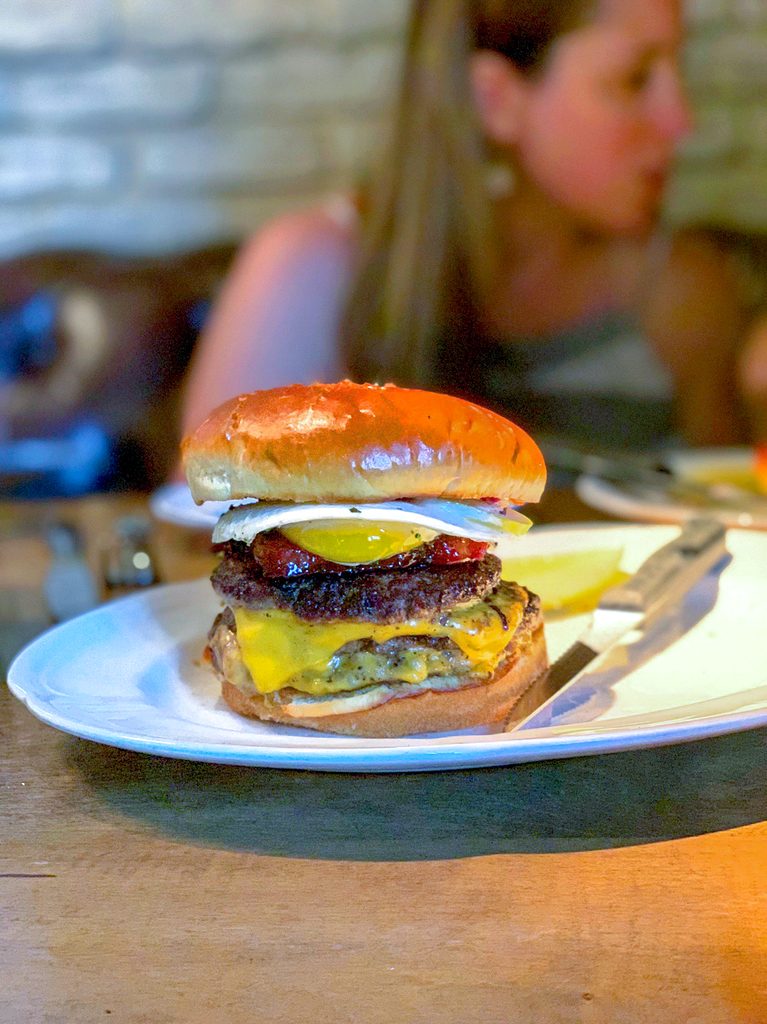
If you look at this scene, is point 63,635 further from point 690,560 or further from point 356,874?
point 690,560

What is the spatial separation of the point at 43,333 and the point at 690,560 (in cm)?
281

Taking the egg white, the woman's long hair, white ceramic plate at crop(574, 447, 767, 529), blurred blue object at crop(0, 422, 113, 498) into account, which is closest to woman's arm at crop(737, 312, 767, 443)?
the woman's long hair

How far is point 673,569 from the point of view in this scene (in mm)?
1354

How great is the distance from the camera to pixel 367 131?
12.7 ft

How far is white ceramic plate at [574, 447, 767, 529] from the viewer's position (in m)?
1.95

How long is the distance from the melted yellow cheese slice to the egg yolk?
73mm

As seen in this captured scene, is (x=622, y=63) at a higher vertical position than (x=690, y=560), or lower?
higher

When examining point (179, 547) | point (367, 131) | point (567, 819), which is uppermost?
point (367, 131)

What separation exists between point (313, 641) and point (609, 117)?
348 cm

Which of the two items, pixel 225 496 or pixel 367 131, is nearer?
pixel 225 496

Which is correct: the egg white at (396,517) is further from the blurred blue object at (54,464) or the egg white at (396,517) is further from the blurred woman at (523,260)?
the blurred blue object at (54,464)

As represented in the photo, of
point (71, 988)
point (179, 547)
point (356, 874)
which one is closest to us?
point (71, 988)

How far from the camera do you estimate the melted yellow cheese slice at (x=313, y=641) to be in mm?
1046

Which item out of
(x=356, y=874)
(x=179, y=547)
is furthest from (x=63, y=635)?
(x=179, y=547)
